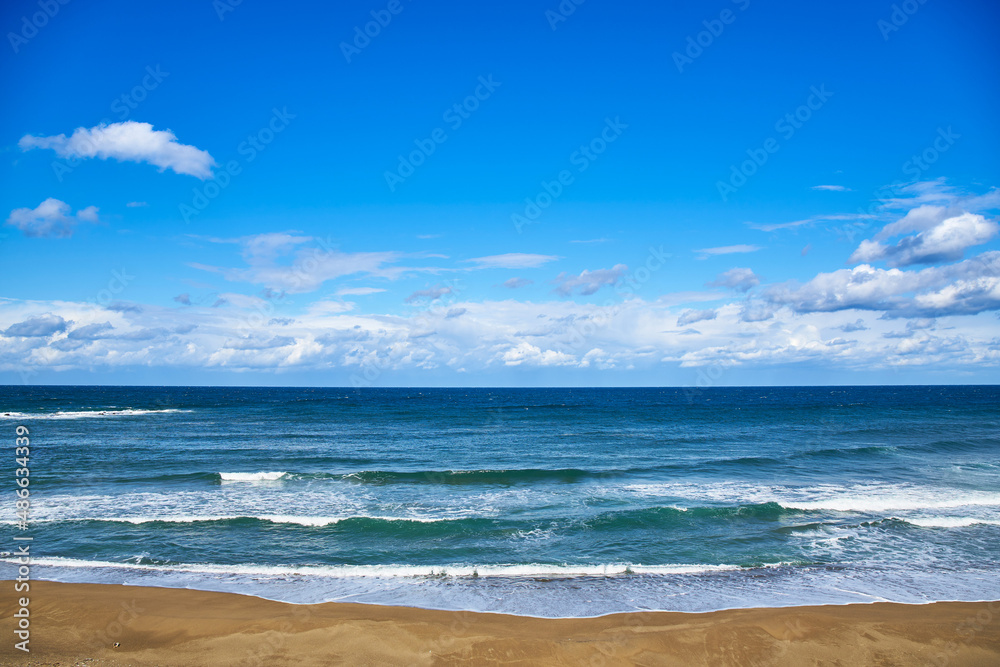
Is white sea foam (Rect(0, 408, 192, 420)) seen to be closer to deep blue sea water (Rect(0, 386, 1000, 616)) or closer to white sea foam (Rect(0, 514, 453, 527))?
deep blue sea water (Rect(0, 386, 1000, 616))

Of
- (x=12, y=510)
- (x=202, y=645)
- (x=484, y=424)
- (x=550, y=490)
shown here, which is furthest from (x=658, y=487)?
(x=484, y=424)

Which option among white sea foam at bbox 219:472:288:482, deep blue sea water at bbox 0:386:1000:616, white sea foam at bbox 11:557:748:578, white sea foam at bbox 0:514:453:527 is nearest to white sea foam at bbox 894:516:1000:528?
deep blue sea water at bbox 0:386:1000:616

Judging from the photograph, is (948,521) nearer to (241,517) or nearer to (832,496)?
(832,496)

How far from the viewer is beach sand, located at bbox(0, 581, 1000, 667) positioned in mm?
7652

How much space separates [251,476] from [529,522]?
12870 millimetres

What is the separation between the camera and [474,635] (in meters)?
8.19

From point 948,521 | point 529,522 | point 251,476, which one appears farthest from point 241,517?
point 948,521

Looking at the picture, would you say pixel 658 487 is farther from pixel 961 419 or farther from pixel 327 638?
pixel 961 419

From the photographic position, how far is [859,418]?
51000 mm

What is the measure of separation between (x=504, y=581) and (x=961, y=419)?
56.9 meters

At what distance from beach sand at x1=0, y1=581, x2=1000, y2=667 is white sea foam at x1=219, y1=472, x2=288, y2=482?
38.3 feet

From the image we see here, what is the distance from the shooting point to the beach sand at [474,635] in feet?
25.1

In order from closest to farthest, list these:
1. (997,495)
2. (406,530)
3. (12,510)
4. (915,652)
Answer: (915,652) → (406,530) → (12,510) → (997,495)

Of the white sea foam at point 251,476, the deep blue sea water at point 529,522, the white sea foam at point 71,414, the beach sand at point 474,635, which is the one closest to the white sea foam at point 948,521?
the deep blue sea water at point 529,522
